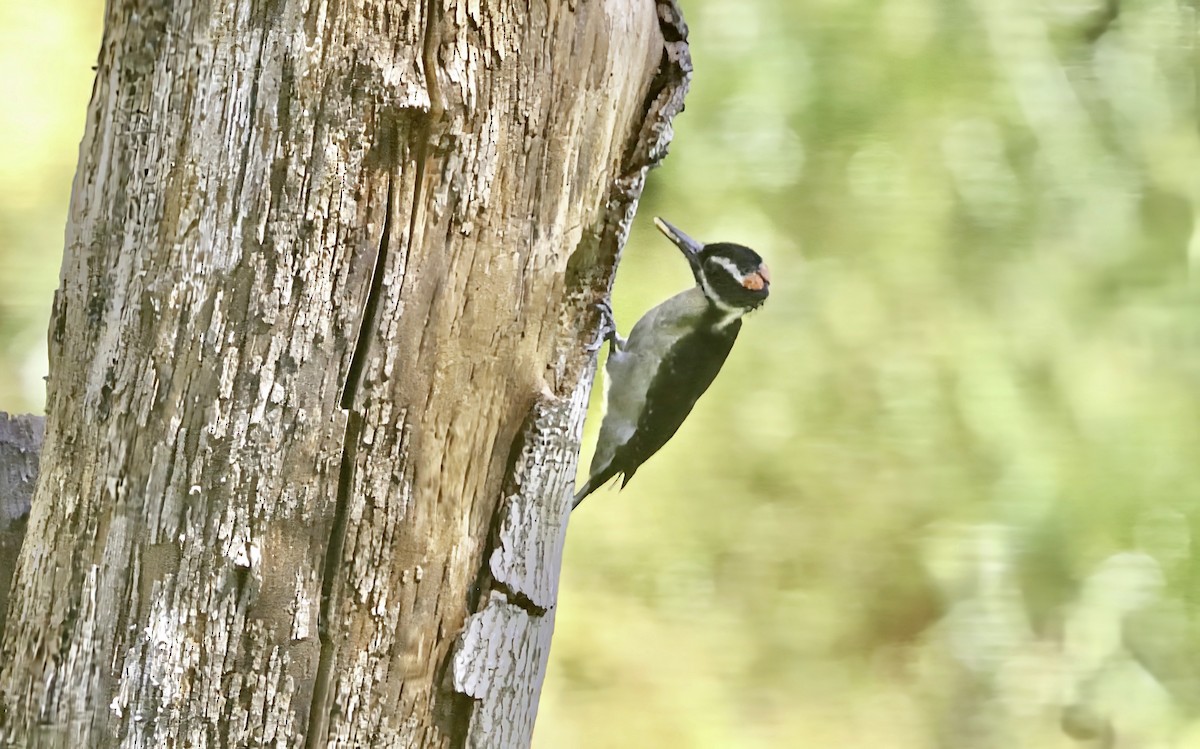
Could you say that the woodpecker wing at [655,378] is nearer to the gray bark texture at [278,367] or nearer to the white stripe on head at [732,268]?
the white stripe on head at [732,268]

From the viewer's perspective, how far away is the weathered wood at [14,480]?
3.17 ft

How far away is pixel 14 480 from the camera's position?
1.00 metres

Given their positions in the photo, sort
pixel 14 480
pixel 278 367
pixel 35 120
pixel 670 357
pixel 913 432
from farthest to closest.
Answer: pixel 913 432, pixel 35 120, pixel 670 357, pixel 14 480, pixel 278 367

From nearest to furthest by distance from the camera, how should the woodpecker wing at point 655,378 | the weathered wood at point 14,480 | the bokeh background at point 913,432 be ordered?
the weathered wood at point 14,480, the woodpecker wing at point 655,378, the bokeh background at point 913,432

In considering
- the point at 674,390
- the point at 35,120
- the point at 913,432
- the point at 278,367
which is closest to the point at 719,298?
the point at 674,390

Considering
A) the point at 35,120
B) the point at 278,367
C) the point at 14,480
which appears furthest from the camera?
the point at 35,120

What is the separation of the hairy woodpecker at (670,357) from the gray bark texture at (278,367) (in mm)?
682

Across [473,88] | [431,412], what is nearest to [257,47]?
[473,88]

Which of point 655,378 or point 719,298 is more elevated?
point 719,298

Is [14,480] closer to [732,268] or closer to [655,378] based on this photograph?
[655,378]

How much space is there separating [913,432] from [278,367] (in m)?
1.39

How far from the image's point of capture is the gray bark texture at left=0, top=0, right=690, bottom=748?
782 mm

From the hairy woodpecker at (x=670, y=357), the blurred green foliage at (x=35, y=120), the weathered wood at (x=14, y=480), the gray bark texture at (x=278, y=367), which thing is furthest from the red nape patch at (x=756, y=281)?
the blurred green foliage at (x=35, y=120)

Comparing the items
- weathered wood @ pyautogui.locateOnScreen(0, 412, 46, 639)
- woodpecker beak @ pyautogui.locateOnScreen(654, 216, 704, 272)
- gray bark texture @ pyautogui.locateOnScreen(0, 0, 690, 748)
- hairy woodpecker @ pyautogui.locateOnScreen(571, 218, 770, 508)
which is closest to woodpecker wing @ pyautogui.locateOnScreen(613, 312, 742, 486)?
hairy woodpecker @ pyautogui.locateOnScreen(571, 218, 770, 508)
